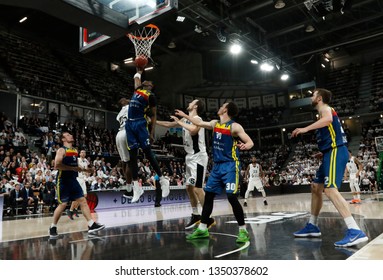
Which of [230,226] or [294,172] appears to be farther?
[294,172]

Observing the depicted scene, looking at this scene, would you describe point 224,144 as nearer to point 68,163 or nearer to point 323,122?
point 323,122

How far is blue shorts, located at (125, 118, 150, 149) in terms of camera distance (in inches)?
200

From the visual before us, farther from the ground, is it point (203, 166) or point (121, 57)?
point (121, 57)

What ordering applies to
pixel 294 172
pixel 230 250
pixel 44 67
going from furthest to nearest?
1. pixel 294 172
2. pixel 44 67
3. pixel 230 250

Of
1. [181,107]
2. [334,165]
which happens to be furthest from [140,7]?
[181,107]

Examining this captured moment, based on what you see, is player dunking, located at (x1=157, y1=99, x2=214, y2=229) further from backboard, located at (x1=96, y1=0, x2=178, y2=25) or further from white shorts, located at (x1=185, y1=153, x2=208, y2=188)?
backboard, located at (x1=96, y1=0, x2=178, y2=25)

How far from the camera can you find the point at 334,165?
427 cm

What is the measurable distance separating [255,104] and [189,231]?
29820 millimetres

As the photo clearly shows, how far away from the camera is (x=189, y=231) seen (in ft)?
18.5

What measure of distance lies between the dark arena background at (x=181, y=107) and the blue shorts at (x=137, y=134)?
124 centimetres

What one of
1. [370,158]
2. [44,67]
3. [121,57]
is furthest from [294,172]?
[44,67]

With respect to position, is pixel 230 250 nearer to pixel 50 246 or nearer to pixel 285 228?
pixel 285 228

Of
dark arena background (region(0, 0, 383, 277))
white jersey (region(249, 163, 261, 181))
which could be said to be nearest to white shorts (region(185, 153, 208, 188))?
dark arena background (region(0, 0, 383, 277))

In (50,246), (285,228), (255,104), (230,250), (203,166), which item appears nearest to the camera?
(230,250)
